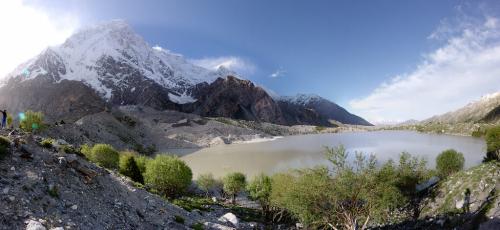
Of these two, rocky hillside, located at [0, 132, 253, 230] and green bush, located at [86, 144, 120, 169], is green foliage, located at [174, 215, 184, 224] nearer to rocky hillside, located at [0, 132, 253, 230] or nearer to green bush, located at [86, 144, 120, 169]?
rocky hillside, located at [0, 132, 253, 230]

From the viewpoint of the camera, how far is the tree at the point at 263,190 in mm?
61031

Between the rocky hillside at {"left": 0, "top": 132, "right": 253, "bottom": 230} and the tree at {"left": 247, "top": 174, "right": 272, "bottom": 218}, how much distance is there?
90.7 ft

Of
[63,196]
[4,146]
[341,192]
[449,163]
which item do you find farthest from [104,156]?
[449,163]

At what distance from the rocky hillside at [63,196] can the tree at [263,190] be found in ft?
90.7

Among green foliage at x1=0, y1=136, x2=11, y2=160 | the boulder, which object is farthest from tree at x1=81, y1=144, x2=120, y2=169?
the boulder

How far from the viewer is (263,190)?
61375 millimetres

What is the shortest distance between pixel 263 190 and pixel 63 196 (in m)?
40.1

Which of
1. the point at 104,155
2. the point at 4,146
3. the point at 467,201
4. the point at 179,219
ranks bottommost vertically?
the point at 179,219

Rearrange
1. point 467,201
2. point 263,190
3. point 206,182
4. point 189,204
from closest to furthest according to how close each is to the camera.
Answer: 1. point 467,201
2. point 189,204
3. point 263,190
4. point 206,182

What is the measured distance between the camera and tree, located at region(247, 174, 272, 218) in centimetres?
6103

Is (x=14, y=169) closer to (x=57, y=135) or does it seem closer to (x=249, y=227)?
(x=249, y=227)

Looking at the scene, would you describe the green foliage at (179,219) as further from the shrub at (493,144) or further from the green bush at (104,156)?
the shrub at (493,144)

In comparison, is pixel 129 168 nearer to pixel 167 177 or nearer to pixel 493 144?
pixel 167 177

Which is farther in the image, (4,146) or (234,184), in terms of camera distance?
(234,184)
